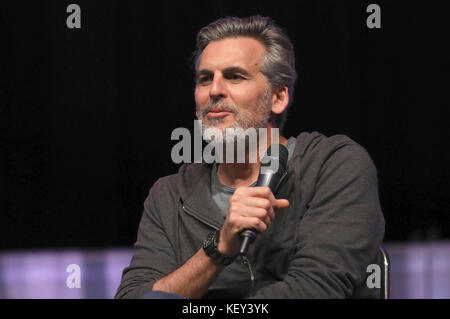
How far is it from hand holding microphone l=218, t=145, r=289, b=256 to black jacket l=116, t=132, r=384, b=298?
171mm

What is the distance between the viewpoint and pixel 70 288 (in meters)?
3.33

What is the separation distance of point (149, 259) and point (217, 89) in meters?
0.59

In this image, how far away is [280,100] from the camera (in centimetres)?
190

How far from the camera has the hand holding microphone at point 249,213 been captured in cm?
120

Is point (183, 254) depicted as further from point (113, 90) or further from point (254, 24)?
point (113, 90)

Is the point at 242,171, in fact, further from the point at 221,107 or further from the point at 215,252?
the point at 215,252

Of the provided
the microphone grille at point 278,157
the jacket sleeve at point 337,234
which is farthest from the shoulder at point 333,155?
the microphone grille at point 278,157

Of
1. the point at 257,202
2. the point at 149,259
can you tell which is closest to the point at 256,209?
the point at 257,202

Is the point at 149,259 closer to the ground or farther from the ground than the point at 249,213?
closer to the ground

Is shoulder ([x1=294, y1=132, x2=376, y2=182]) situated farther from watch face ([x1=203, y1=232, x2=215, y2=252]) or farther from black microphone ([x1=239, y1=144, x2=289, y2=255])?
watch face ([x1=203, y1=232, x2=215, y2=252])

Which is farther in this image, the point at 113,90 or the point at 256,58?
the point at 113,90
